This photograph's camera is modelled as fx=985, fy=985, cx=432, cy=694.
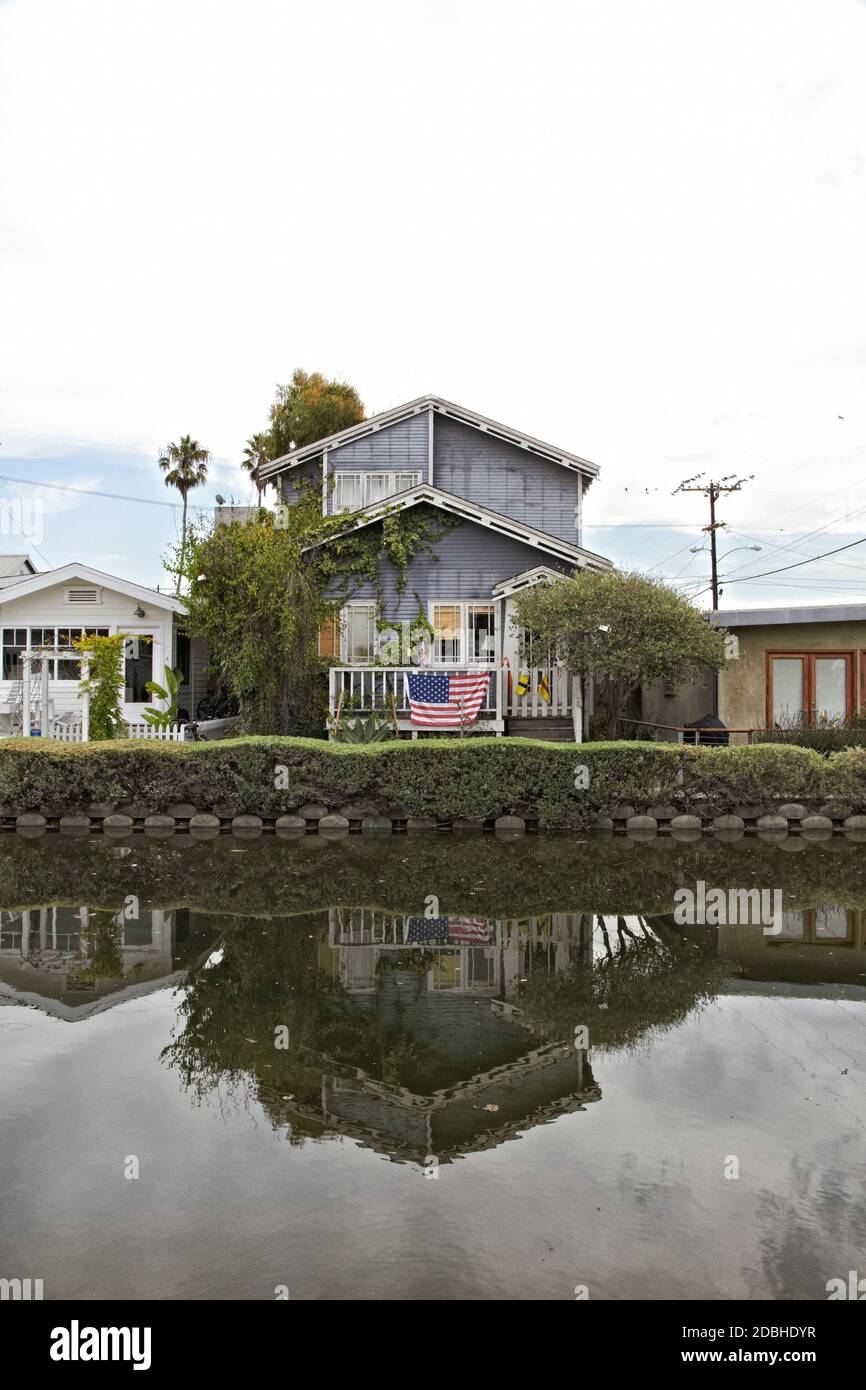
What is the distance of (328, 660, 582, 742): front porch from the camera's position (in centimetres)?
1848

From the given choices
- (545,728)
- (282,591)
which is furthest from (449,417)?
(545,728)

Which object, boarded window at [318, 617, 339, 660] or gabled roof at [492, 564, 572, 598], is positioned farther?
boarded window at [318, 617, 339, 660]

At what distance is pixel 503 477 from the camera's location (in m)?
24.0

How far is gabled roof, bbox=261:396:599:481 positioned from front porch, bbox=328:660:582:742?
670 cm

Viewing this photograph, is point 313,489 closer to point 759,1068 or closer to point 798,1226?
point 759,1068

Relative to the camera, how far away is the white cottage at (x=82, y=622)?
2052cm

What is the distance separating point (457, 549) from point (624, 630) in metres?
5.50

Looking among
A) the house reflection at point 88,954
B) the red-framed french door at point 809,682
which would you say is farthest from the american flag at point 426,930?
the red-framed french door at point 809,682

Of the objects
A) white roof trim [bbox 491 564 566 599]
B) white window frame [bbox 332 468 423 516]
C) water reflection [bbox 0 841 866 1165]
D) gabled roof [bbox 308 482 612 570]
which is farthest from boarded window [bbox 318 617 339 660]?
→ water reflection [bbox 0 841 866 1165]

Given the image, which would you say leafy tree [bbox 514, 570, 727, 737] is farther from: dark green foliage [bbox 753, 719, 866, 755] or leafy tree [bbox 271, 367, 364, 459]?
leafy tree [bbox 271, 367, 364, 459]

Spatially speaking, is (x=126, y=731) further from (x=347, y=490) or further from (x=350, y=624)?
(x=347, y=490)

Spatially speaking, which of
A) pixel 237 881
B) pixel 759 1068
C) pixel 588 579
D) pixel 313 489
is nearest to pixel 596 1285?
pixel 759 1068
